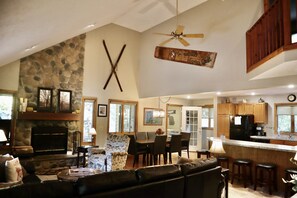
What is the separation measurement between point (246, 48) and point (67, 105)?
5.50 m

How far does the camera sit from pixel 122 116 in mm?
8914

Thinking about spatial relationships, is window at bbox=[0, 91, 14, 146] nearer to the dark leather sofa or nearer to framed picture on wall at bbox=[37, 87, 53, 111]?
framed picture on wall at bbox=[37, 87, 53, 111]

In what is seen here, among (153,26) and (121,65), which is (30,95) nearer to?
(121,65)

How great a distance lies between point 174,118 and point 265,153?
19.9ft

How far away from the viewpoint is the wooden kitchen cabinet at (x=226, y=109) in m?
8.33

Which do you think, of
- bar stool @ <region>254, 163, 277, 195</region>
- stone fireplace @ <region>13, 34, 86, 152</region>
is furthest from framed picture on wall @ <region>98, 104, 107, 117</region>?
bar stool @ <region>254, 163, 277, 195</region>

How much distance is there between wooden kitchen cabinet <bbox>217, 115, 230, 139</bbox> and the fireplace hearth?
5.39 metres

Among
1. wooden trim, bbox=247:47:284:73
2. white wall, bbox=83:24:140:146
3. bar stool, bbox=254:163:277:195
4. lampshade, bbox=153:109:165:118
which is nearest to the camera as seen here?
wooden trim, bbox=247:47:284:73

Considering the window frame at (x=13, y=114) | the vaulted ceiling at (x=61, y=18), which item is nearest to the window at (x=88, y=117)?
the window frame at (x=13, y=114)

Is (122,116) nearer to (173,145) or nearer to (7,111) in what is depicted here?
(173,145)

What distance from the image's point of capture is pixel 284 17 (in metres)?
3.73

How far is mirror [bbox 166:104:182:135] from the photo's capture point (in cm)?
1075

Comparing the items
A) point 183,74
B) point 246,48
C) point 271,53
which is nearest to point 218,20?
point 246,48

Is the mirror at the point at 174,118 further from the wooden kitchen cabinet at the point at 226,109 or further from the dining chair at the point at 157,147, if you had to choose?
the dining chair at the point at 157,147
